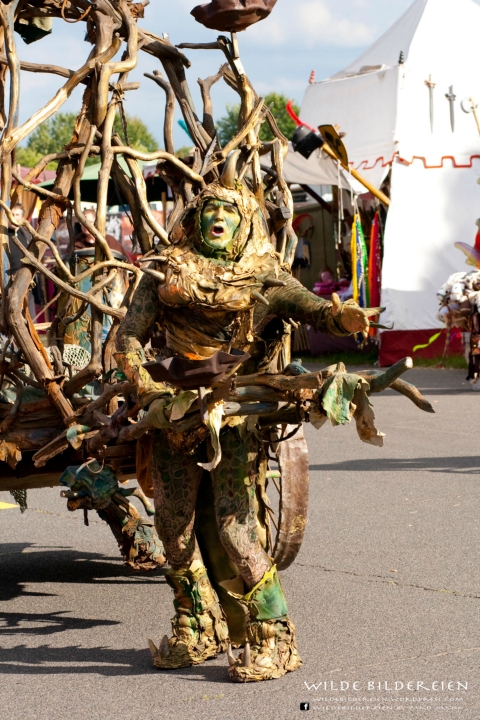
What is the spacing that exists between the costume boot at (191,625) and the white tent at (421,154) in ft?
35.6

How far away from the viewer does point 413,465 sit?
8.11m

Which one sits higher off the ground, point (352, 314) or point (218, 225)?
point (218, 225)

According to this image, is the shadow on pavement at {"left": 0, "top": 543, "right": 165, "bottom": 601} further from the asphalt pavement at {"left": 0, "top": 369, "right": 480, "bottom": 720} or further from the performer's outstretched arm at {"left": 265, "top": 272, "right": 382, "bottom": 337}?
the performer's outstretched arm at {"left": 265, "top": 272, "right": 382, "bottom": 337}

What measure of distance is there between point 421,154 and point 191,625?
39.7 ft

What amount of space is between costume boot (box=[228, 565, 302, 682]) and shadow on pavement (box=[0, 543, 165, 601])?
1.70 m

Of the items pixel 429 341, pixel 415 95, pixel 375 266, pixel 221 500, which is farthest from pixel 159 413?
pixel 415 95

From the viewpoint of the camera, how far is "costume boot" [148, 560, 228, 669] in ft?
12.6

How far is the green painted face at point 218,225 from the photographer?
149 inches

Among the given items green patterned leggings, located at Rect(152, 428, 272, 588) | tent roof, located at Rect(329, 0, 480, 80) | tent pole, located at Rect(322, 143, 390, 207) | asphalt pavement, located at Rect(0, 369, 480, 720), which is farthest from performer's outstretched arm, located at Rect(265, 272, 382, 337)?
tent roof, located at Rect(329, 0, 480, 80)

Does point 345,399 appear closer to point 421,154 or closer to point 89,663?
point 89,663

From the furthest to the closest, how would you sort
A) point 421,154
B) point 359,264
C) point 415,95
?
point 415,95 < point 421,154 < point 359,264

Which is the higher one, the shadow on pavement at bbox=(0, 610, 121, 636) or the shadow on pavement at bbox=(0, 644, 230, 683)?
the shadow on pavement at bbox=(0, 644, 230, 683)

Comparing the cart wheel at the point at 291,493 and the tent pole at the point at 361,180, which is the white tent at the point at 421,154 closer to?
the tent pole at the point at 361,180

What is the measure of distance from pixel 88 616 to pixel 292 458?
1.27 metres
